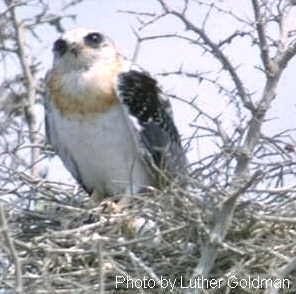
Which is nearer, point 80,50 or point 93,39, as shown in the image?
point 80,50

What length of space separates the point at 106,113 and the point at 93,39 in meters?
0.54

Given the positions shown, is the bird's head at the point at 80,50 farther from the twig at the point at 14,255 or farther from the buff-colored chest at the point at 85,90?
the twig at the point at 14,255

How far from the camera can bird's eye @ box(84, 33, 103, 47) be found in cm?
881

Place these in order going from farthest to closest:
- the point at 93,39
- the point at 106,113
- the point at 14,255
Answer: the point at 93,39 → the point at 106,113 → the point at 14,255

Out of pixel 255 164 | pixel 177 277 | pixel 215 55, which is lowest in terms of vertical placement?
pixel 177 277

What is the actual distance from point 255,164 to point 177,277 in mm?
774

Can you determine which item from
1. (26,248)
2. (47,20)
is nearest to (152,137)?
(47,20)

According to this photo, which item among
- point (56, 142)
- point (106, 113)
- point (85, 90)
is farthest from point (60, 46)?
point (56, 142)

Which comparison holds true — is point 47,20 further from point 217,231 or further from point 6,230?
point 6,230

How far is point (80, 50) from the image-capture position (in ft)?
28.7

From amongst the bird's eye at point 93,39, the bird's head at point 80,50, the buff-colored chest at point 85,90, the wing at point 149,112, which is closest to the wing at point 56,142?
the buff-colored chest at point 85,90

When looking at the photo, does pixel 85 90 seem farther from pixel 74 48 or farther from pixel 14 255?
pixel 14 255

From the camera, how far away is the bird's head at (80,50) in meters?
8.73

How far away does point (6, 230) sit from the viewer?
19.2ft
